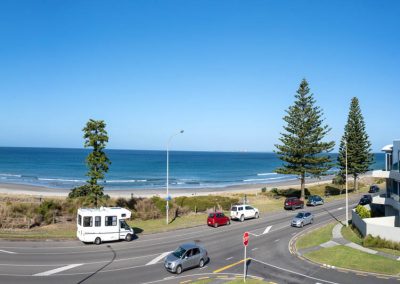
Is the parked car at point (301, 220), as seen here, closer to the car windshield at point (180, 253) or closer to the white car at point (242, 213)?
the white car at point (242, 213)

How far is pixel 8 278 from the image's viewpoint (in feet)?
70.1

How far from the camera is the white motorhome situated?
1220 inches

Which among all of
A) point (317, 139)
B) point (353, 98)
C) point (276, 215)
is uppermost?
point (353, 98)

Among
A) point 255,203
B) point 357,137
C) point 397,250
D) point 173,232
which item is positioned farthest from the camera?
point 357,137

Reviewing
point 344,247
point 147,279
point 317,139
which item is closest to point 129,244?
point 147,279

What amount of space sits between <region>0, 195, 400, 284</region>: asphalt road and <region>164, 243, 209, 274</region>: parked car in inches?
15.9

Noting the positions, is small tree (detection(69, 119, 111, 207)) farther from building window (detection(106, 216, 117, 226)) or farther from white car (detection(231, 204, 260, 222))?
white car (detection(231, 204, 260, 222))

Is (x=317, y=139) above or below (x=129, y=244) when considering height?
above

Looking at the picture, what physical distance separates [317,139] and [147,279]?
4934 centimetres

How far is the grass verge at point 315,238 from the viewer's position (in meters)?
32.6

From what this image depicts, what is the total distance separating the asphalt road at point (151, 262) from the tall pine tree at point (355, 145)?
44003mm

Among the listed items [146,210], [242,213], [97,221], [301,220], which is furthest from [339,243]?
[146,210]

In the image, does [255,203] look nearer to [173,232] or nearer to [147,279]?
[173,232]

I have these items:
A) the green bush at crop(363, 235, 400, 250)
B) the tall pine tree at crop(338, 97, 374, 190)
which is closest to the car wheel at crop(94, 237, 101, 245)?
the green bush at crop(363, 235, 400, 250)
